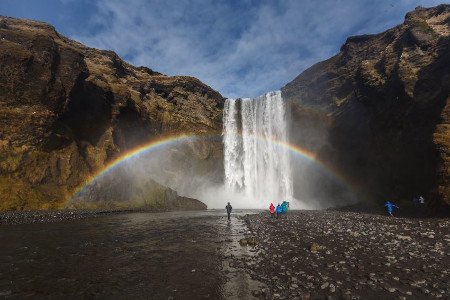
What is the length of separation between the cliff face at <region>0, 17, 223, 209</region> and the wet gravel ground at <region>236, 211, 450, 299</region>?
34.0 meters

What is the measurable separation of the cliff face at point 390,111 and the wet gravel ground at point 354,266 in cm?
1601

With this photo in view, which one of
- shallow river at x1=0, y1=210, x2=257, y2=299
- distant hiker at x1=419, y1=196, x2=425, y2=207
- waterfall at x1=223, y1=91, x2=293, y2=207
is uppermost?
waterfall at x1=223, y1=91, x2=293, y2=207

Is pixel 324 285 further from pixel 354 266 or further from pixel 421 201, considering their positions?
pixel 421 201

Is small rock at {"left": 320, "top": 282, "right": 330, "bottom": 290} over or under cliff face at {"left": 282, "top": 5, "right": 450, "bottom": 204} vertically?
under

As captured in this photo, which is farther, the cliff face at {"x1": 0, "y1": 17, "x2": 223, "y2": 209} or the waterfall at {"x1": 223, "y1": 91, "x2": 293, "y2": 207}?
the waterfall at {"x1": 223, "y1": 91, "x2": 293, "y2": 207}

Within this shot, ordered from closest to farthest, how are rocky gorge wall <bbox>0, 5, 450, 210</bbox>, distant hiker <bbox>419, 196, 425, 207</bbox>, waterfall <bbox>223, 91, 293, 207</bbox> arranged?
distant hiker <bbox>419, 196, 425, 207</bbox>
rocky gorge wall <bbox>0, 5, 450, 210</bbox>
waterfall <bbox>223, 91, 293, 207</bbox>

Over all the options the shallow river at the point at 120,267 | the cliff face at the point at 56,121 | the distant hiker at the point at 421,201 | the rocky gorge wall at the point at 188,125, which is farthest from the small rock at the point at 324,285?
the cliff face at the point at 56,121

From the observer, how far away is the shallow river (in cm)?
923

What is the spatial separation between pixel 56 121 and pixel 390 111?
46476mm

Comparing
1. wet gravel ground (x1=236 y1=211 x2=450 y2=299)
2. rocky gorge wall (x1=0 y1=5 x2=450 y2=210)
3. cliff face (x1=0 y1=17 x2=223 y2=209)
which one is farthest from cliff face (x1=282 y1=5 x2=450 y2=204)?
cliff face (x1=0 y1=17 x2=223 y2=209)

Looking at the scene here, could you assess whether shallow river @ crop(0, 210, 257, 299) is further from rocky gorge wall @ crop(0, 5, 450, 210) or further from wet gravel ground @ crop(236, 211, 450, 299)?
rocky gorge wall @ crop(0, 5, 450, 210)

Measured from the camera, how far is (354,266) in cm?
1098

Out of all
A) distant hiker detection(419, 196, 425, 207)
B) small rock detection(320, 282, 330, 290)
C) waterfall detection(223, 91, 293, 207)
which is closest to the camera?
small rock detection(320, 282, 330, 290)

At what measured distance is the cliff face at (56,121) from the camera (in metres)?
39.9
